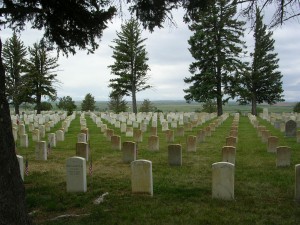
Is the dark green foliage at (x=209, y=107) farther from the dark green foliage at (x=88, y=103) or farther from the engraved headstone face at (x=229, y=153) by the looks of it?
the engraved headstone face at (x=229, y=153)

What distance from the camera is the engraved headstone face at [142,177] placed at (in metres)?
8.02

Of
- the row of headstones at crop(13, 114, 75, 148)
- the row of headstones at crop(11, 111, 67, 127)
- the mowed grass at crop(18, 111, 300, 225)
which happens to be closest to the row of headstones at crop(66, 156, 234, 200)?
the mowed grass at crop(18, 111, 300, 225)

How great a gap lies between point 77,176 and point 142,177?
153cm

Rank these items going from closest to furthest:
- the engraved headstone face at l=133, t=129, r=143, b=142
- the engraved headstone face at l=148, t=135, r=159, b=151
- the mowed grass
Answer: the mowed grass < the engraved headstone face at l=148, t=135, r=159, b=151 < the engraved headstone face at l=133, t=129, r=143, b=142

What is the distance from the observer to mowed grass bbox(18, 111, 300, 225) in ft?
21.3

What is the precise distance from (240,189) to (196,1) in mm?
4316

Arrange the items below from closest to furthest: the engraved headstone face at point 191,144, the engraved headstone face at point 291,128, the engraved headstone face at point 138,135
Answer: the engraved headstone face at point 191,144 → the engraved headstone face at point 138,135 → the engraved headstone face at point 291,128

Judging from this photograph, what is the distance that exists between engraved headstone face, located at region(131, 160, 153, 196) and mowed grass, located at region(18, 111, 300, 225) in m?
0.19

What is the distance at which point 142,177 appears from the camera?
317 inches

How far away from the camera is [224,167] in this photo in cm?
764

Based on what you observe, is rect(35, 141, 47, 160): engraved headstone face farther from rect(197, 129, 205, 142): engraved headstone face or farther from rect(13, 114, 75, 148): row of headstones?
rect(197, 129, 205, 142): engraved headstone face

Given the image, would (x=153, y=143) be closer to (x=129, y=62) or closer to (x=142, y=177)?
(x=142, y=177)

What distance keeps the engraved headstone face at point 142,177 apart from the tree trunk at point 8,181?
9.45 ft

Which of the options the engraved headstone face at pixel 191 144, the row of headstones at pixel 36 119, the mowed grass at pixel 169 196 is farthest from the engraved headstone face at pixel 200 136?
the row of headstones at pixel 36 119
